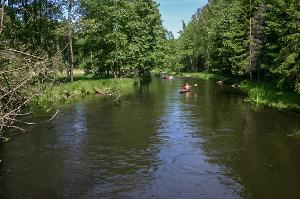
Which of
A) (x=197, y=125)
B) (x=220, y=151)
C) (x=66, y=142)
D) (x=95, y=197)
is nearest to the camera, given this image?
(x=95, y=197)

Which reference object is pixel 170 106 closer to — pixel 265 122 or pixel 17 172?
pixel 265 122

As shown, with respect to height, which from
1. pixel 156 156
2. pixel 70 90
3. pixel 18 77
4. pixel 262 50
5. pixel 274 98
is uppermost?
pixel 262 50

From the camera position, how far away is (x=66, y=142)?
2395cm

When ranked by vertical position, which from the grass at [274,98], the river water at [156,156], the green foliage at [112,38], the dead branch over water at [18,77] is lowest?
the river water at [156,156]

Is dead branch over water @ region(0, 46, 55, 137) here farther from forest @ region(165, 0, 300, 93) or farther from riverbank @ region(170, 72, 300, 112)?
riverbank @ region(170, 72, 300, 112)

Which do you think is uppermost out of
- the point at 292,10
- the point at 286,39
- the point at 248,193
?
the point at 292,10

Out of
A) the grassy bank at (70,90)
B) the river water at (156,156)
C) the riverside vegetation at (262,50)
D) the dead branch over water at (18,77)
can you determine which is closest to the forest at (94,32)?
the grassy bank at (70,90)

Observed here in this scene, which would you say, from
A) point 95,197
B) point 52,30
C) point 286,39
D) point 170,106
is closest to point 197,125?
point 170,106

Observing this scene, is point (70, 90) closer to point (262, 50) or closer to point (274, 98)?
point (274, 98)

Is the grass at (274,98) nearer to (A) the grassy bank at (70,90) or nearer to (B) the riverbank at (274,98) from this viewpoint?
(B) the riverbank at (274,98)

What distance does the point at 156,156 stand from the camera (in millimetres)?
21125

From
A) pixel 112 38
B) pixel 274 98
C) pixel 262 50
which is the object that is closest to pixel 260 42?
pixel 262 50

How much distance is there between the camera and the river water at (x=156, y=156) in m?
16.6

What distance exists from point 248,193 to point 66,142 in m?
11.7
